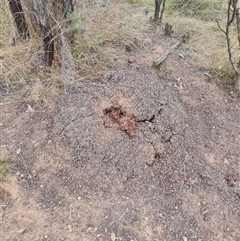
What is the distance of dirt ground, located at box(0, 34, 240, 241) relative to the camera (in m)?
1.70

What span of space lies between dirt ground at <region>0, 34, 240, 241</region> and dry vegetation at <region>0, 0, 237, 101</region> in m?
0.16

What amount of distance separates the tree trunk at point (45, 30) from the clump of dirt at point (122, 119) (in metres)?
0.65

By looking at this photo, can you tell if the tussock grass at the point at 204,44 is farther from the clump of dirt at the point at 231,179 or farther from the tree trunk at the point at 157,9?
the clump of dirt at the point at 231,179

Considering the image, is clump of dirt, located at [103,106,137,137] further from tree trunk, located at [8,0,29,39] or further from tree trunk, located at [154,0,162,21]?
tree trunk, located at [154,0,162,21]

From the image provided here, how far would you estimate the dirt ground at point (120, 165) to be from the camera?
170cm

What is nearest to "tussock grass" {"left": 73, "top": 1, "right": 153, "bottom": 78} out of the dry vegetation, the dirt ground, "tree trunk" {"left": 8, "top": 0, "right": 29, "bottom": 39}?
the dry vegetation

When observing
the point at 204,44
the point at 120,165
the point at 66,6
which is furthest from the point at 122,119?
the point at 204,44

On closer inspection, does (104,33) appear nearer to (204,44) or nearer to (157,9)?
(157,9)

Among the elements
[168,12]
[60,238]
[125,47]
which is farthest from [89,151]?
[168,12]

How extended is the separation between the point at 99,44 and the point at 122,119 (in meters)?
0.93

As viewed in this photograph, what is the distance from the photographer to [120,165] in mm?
1918

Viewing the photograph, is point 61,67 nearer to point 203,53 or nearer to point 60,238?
point 60,238

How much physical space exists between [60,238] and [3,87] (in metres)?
1.27

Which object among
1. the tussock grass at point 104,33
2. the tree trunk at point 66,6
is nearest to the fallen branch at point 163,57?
the tussock grass at point 104,33
